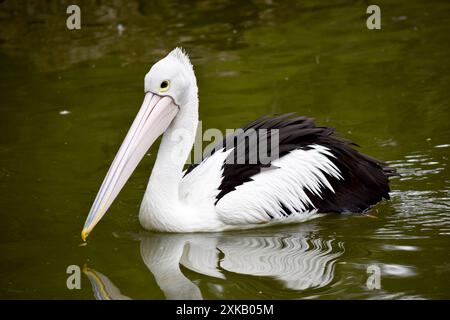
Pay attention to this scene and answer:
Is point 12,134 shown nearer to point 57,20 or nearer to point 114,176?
point 114,176

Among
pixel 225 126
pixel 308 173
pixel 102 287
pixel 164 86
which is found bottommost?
pixel 102 287

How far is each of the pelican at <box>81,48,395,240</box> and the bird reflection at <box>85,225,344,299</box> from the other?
0.46ft

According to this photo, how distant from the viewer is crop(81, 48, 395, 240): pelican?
18.9ft

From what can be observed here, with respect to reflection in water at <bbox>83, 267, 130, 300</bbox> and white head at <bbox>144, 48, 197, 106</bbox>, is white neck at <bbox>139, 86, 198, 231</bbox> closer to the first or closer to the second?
white head at <bbox>144, 48, 197, 106</bbox>

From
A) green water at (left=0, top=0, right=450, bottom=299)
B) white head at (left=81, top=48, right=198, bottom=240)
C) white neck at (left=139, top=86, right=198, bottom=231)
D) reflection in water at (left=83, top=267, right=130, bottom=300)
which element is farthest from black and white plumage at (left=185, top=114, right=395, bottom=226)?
reflection in water at (left=83, top=267, right=130, bottom=300)

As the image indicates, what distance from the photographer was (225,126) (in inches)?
316

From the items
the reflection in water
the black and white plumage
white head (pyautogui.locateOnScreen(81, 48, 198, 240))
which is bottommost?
the reflection in water

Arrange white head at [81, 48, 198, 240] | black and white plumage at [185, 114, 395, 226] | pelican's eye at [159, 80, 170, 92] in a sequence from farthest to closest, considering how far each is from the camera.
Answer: black and white plumage at [185, 114, 395, 226] → pelican's eye at [159, 80, 170, 92] → white head at [81, 48, 198, 240]

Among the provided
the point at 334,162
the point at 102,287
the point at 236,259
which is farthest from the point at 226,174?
the point at 102,287

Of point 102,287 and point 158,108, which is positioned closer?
point 102,287

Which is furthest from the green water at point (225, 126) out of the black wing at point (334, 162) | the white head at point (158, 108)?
the white head at point (158, 108)

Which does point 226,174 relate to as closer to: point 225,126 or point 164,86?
point 164,86

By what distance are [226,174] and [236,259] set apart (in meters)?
0.75

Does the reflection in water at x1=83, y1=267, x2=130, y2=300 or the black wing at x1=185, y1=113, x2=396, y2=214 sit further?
the black wing at x1=185, y1=113, x2=396, y2=214
